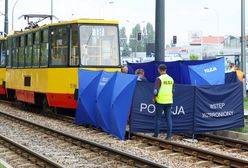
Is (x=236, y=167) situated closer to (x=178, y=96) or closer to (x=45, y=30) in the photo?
(x=178, y=96)

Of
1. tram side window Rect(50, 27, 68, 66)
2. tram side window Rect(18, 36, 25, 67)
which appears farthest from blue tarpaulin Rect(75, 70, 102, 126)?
tram side window Rect(18, 36, 25, 67)

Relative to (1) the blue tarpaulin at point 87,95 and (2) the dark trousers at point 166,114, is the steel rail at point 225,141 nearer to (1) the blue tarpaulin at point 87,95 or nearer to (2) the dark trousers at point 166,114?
(2) the dark trousers at point 166,114

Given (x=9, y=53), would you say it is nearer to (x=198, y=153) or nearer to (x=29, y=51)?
(x=29, y=51)

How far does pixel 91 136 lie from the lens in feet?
48.1

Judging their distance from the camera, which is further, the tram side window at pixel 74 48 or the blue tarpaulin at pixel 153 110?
the tram side window at pixel 74 48

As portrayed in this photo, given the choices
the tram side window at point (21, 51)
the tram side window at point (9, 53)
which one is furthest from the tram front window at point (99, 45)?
the tram side window at point (9, 53)

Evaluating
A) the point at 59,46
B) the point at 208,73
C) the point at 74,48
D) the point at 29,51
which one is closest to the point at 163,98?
the point at 208,73

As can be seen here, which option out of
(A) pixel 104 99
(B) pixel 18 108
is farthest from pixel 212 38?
(A) pixel 104 99

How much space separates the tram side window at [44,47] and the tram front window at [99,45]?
196 centimetres

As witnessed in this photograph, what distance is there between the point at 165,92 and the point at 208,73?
10.5ft

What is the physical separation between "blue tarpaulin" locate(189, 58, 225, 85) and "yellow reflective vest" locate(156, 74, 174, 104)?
268cm

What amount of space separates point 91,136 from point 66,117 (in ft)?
15.7

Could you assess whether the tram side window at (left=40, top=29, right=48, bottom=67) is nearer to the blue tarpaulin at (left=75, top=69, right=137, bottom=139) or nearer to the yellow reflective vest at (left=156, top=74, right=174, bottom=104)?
the blue tarpaulin at (left=75, top=69, right=137, bottom=139)

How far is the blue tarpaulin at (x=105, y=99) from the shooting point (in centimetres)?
1375
